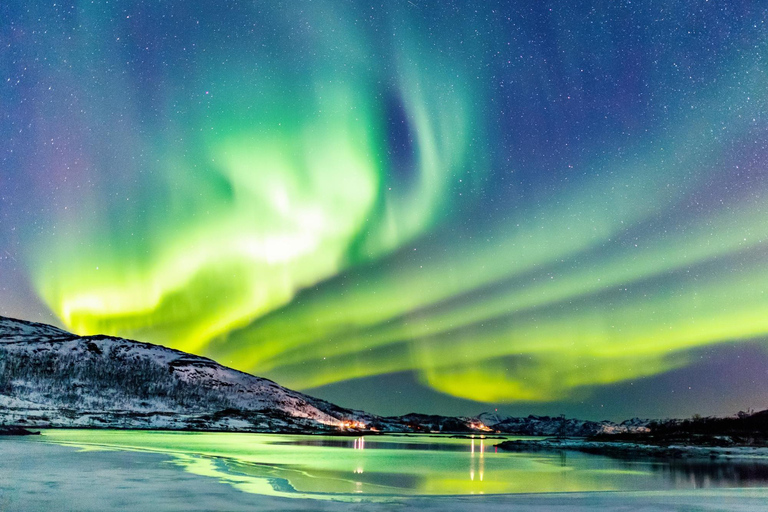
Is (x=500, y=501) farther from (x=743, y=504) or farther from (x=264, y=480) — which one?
(x=264, y=480)

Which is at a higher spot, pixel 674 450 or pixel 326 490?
pixel 326 490

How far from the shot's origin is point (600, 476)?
42.9m

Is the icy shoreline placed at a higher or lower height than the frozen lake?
lower

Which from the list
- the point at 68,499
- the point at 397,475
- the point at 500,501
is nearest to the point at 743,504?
the point at 500,501

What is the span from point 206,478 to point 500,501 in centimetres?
1578

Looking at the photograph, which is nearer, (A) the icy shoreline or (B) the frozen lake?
(B) the frozen lake

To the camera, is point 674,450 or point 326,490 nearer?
point 326,490

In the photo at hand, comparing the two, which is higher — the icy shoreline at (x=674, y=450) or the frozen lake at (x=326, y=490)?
the frozen lake at (x=326, y=490)

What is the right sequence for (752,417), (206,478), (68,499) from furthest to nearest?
(752,417)
(206,478)
(68,499)

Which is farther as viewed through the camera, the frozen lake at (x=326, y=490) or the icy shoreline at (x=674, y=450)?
the icy shoreline at (x=674, y=450)

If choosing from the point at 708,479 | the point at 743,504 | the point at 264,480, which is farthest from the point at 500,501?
the point at 708,479

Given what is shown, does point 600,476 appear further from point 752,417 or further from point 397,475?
point 752,417

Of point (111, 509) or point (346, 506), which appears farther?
point (346, 506)

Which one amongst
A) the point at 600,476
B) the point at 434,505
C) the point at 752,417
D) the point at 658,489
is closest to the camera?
the point at 434,505
